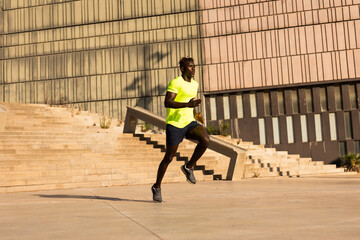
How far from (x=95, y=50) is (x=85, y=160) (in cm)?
1757

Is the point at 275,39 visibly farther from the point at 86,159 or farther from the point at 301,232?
the point at 301,232

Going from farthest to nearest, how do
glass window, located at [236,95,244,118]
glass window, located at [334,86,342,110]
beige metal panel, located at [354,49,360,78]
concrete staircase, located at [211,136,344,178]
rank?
glass window, located at [236,95,244,118]
glass window, located at [334,86,342,110]
beige metal panel, located at [354,49,360,78]
concrete staircase, located at [211,136,344,178]

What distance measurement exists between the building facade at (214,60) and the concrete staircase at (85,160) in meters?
7.71

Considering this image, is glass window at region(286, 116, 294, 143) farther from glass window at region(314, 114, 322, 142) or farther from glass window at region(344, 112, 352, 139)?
glass window at region(344, 112, 352, 139)

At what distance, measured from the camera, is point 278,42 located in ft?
85.1

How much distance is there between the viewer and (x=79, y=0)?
2925 centimetres

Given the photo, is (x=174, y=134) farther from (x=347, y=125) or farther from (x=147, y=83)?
(x=147, y=83)

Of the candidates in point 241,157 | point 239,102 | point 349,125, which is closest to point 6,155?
point 241,157

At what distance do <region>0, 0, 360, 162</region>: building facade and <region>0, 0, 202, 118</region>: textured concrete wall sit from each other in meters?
0.06

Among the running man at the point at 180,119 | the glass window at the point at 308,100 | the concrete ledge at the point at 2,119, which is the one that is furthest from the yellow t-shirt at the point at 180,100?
the glass window at the point at 308,100

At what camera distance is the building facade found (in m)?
25.3

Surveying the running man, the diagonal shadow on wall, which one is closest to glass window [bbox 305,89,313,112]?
the diagonal shadow on wall

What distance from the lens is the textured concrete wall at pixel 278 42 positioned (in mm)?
25125

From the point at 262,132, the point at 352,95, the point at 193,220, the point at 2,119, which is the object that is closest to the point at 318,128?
the point at 352,95
